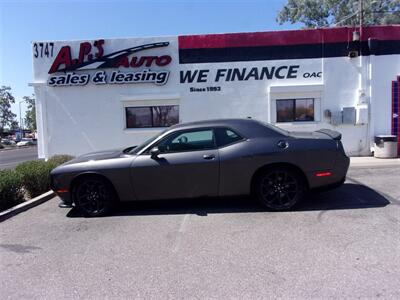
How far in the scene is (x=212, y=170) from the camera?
5.77 meters

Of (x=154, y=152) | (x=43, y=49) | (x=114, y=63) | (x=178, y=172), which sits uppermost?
(x=43, y=49)

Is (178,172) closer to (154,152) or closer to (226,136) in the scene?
(154,152)

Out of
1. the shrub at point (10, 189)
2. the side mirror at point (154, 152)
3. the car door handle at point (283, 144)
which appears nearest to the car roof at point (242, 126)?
the car door handle at point (283, 144)

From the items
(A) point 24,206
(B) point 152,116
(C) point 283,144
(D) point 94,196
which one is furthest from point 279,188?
(B) point 152,116

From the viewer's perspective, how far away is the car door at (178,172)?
5.78 m

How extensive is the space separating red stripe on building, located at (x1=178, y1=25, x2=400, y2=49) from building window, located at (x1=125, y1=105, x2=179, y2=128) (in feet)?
7.96

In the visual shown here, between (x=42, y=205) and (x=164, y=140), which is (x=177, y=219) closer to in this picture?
(x=164, y=140)

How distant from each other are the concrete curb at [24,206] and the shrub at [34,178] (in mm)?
262

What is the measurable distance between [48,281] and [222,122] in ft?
12.0

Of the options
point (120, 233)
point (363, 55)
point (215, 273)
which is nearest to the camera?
point (215, 273)

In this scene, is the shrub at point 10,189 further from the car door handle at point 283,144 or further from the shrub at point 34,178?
the car door handle at point 283,144

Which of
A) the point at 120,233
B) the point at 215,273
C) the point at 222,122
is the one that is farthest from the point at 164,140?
the point at 215,273

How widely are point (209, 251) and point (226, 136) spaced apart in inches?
88.6

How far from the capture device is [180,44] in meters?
12.2
